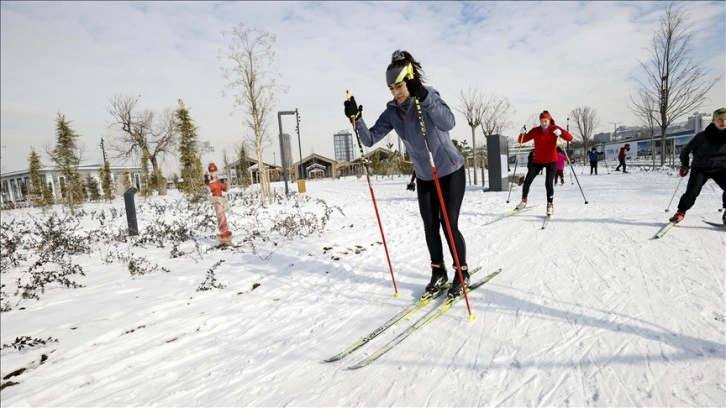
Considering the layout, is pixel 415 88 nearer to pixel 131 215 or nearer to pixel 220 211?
pixel 220 211

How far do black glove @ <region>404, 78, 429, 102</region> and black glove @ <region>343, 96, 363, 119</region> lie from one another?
78cm

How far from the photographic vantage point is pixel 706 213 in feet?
20.4

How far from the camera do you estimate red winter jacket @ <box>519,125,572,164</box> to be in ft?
22.1

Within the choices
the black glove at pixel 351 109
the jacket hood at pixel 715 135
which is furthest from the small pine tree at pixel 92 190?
the jacket hood at pixel 715 135

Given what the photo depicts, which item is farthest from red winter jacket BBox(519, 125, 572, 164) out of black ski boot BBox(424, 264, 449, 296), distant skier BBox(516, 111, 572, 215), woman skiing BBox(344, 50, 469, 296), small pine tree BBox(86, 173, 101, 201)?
small pine tree BBox(86, 173, 101, 201)

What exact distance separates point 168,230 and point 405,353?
6837 millimetres

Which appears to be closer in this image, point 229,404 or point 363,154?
point 229,404

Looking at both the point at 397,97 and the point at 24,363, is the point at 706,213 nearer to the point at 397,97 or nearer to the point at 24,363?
the point at 397,97

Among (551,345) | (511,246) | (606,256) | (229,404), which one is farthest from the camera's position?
(511,246)

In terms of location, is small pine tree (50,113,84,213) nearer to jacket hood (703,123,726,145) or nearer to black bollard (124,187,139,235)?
black bollard (124,187,139,235)

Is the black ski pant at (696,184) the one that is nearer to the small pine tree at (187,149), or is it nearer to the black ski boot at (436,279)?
the black ski boot at (436,279)

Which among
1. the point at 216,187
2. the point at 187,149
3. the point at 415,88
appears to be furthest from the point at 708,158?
the point at 187,149

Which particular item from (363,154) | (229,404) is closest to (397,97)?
(363,154)

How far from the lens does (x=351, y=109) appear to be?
337cm
